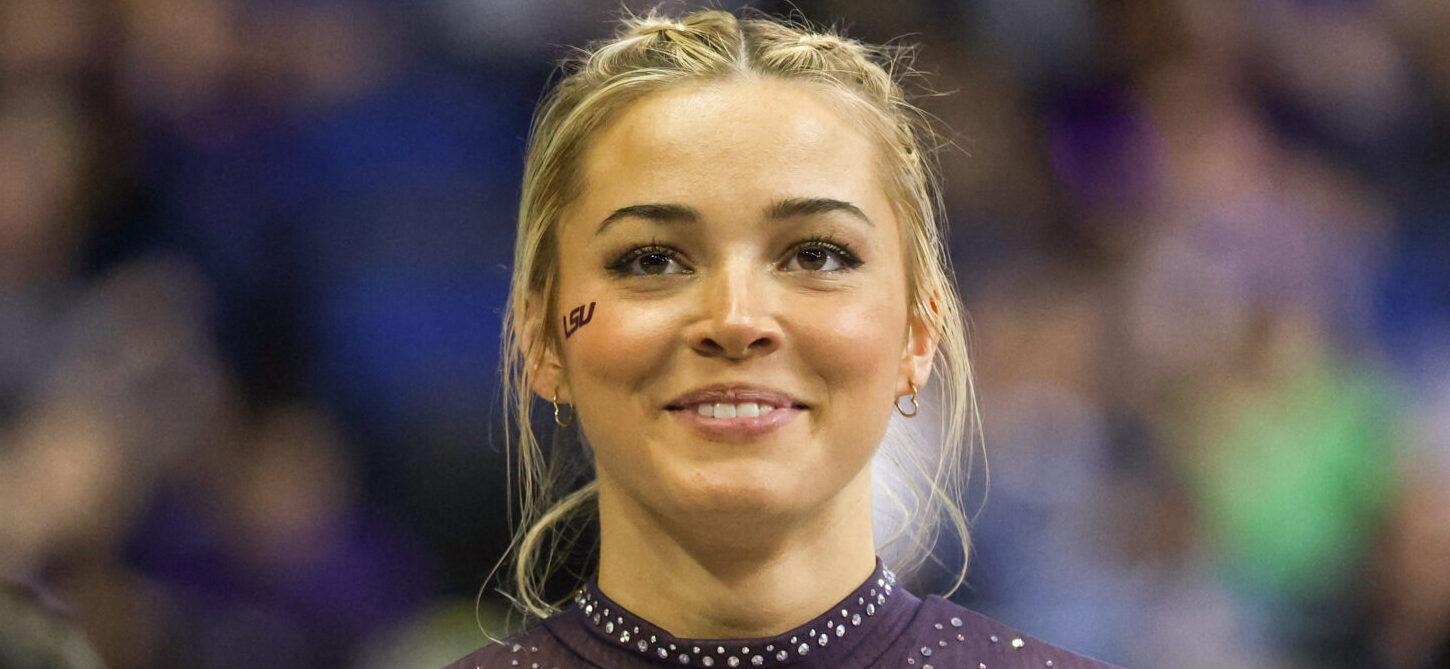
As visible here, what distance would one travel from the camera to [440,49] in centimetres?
217

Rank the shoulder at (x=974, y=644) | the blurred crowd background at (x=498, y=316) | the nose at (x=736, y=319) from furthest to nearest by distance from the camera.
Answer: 1. the blurred crowd background at (x=498, y=316)
2. the shoulder at (x=974, y=644)
3. the nose at (x=736, y=319)

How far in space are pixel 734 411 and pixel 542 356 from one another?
27cm

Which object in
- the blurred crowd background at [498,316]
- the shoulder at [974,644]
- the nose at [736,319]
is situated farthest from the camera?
the blurred crowd background at [498,316]

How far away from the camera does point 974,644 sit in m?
1.62

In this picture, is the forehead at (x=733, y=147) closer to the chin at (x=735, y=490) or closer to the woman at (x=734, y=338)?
the woman at (x=734, y=338)

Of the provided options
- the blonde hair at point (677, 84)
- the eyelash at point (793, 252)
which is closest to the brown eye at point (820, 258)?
the eyelash at point (793, 252)

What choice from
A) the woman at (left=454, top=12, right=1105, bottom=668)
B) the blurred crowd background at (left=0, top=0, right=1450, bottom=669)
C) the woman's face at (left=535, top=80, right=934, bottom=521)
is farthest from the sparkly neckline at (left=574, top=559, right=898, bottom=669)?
the blurred crowd background at (left=0, top=0, right=1450, bottom=669)

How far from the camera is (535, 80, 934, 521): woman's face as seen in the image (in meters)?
1.47

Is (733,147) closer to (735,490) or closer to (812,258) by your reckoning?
(812,258)

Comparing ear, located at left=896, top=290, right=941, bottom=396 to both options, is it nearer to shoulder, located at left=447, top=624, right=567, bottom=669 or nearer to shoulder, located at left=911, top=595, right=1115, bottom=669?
shoulder, located at left=911, top=595, right=1115, bottom=669

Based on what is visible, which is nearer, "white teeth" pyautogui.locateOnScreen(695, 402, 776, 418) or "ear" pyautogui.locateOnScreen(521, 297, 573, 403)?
"white teeth" pyautogui.locateOnScreen(695, 402, 776, 418)

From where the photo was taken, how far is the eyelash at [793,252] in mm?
1523

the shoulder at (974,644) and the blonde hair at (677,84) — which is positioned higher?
the blonde hair at (677,84)

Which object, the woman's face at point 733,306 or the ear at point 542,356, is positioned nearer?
the woman's face at point 733,306
